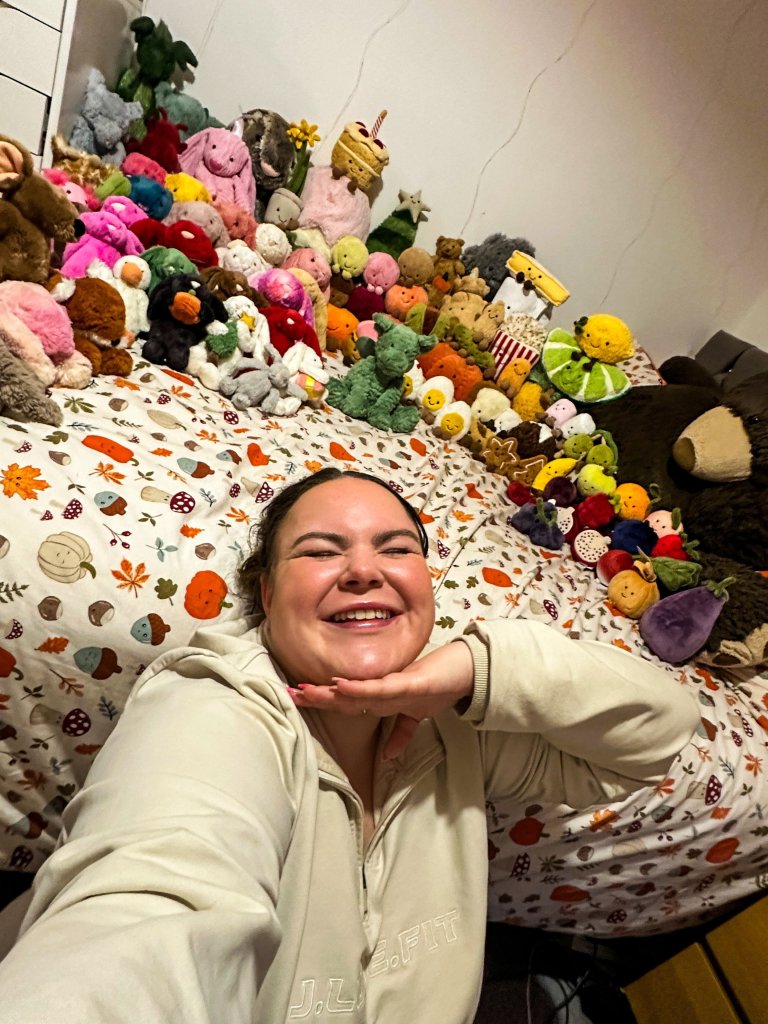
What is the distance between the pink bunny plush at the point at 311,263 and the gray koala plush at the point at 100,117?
0.56m

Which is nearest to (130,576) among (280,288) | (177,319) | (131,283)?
(177,319)

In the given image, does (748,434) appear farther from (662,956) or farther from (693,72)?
(693,72)

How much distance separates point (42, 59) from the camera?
1.36 m

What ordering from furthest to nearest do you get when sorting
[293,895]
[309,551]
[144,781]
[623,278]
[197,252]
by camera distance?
1. [623,278]
2. [197,252]
3. [309,551]
4. [293,895]
5. [144,781]

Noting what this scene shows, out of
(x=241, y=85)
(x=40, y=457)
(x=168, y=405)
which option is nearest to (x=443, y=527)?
(x=168, y=405)

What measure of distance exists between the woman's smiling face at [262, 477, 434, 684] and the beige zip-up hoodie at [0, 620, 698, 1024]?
0.19 ft

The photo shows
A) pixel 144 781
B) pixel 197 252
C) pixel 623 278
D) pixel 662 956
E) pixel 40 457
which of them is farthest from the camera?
pixel 623 278

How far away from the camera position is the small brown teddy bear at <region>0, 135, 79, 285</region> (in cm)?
118

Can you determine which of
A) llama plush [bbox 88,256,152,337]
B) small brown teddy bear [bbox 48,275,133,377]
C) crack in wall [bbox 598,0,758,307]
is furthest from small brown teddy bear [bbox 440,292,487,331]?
small brown teddy bear [bbox 48,275,133,377]

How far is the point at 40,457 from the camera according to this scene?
36.7 inches

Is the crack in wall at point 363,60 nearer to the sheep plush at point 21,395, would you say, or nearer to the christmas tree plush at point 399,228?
the christmas tree plush at point 399,228

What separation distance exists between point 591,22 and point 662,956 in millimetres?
2713

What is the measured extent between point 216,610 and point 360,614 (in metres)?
0.28

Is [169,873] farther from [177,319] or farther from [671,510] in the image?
[671,510]
